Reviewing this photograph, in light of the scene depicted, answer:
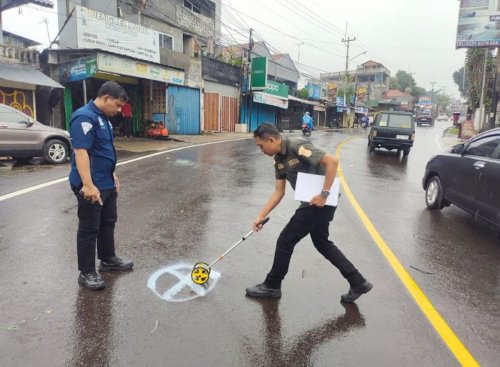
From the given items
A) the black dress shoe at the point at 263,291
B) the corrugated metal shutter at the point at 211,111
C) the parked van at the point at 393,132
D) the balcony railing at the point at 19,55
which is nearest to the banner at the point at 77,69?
the balcony railing at the point at 19,55

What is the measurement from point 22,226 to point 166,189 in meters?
3.06

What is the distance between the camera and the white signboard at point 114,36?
16484 mm

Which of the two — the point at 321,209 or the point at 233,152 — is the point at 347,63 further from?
the point at 321,209

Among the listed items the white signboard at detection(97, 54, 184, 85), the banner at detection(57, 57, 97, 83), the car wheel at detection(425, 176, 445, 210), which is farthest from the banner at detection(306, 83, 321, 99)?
the car wheel at detection(425, 176, 445, 210)

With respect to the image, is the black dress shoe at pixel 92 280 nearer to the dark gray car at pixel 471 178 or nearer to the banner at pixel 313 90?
the dark gray car at pixel 471 178

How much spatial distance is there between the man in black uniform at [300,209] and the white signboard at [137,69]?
46.6 feet

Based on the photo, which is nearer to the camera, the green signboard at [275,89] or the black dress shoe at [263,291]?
the black dress shoe at [263,291]

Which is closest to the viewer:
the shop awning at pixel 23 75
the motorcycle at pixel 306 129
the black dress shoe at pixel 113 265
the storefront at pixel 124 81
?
the black dress shoe at pixel 113 265

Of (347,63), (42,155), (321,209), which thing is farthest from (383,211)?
(347,63)

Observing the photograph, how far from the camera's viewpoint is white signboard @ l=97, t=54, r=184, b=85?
16.0 m

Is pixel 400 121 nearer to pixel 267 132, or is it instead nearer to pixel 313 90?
pixel 267 132

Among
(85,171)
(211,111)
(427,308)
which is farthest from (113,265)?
(211,111)

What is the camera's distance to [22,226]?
17.7ft

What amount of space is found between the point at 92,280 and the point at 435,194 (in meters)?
5.91
